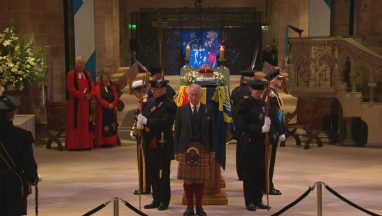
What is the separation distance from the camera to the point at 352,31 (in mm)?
20953

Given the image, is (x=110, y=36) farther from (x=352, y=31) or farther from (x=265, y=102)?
(x=265, y=102)

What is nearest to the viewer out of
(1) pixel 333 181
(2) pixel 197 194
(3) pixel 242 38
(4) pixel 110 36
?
(2) pixel 197 194

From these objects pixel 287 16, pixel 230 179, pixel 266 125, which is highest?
pixel 287 16

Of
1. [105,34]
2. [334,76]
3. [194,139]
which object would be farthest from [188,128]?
[105,34]

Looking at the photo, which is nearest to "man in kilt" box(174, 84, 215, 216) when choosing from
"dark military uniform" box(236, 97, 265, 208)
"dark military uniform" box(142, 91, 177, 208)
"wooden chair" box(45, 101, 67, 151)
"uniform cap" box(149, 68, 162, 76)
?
"dark military uniform" box(142, 91, 177, 208)

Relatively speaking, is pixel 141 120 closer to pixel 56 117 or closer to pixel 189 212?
pixel 189 212

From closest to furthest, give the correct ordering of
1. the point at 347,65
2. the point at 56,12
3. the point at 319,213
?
1. the point at 319,213
2. the point at 347,65
3. the point at 56,12

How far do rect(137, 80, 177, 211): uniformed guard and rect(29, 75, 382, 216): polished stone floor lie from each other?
0.85 ft

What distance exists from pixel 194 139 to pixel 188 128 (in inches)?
6.2

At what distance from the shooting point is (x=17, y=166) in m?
7.52

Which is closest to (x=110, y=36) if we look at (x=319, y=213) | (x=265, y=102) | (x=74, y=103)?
(x=74, y=103)

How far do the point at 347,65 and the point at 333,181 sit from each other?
213 inches

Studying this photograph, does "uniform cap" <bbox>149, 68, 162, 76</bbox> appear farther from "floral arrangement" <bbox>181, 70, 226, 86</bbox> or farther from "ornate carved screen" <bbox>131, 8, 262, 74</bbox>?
"ornate carved screen" <bbox>131, 8, 262, 74</bbox>

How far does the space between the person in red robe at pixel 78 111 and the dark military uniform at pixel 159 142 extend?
534 centimetres
